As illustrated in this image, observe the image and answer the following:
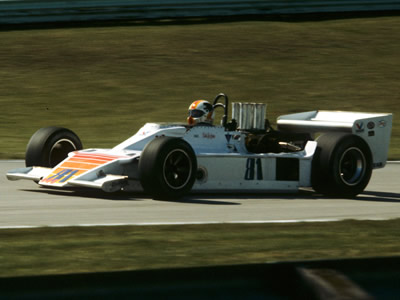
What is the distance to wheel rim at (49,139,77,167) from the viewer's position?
36.8 feet

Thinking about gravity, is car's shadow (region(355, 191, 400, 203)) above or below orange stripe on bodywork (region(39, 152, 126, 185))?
below

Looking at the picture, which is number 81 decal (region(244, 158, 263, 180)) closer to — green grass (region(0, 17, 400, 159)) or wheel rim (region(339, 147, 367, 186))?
wheel rim (region(339, 147, 367, 186))

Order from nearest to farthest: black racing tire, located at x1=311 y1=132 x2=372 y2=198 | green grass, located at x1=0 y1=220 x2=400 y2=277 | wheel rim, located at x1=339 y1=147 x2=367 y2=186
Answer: green grass, located at x1=0 y1=220 x2=400 y2=277 → black racing tire, located at x1=311 y1=132 x2=372 y2=198 → wheel rim, located at x1=339 y1=147 x2=367 y2=186

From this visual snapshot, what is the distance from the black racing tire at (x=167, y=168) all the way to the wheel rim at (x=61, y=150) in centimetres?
183

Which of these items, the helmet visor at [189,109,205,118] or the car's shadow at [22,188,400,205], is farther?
the helmet visor at [189,109,205,118]

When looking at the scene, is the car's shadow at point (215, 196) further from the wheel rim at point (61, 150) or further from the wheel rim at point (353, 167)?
the wheel rim at point (61, 150)

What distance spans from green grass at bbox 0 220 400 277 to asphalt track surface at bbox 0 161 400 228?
549 millimetres

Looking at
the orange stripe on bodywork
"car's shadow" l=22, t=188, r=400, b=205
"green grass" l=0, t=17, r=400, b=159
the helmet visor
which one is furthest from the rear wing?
"green grass" l=0, t=17, r=400, b=159

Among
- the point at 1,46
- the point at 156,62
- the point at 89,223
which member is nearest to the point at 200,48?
the point at 156,62

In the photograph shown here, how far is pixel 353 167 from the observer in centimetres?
1091

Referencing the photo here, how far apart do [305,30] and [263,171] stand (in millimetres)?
13888

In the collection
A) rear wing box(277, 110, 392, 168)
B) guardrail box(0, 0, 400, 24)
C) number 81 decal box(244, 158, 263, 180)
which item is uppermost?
guardrail box(0, 0, 400, 24)

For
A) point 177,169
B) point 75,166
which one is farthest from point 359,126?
point 75,166

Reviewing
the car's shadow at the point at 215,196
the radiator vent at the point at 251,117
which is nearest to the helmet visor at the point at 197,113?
the radiator vent at the point at 251,117
